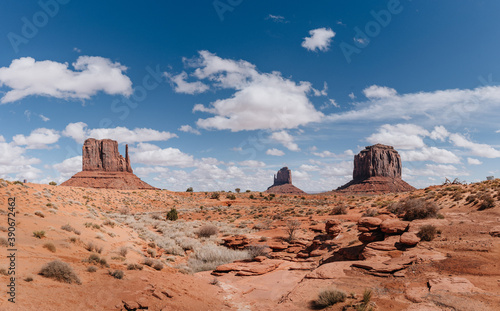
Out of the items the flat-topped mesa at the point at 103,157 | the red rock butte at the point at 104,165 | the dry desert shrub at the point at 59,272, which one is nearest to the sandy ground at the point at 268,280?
the dry desert shrub at the point at 59,272

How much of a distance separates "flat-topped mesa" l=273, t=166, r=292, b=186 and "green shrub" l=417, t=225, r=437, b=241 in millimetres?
167983

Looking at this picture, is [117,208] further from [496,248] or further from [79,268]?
[496,248]

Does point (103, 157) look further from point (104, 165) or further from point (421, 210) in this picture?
point (421, 210)

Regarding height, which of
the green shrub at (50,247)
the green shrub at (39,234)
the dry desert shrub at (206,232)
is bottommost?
the dry desert shrub at (206,232)

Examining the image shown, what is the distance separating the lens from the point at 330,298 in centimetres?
802

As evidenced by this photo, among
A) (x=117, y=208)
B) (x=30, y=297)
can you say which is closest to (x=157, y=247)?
(x=30, y=297)

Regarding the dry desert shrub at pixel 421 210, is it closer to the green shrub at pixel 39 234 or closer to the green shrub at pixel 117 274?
the green shrub at pixel 117 274

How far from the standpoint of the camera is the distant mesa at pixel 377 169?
399 ft

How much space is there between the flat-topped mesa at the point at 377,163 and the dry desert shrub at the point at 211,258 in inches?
5155

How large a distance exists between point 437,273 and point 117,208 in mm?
45629

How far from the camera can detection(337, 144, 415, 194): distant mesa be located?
121500mm

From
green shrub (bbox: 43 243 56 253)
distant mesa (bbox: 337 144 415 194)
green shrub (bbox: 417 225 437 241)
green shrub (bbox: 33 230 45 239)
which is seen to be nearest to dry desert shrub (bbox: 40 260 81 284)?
green shrub (bbox: 43 243 56 253)

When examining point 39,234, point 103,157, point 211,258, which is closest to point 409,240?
point 211,258

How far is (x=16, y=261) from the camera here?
8680mm
